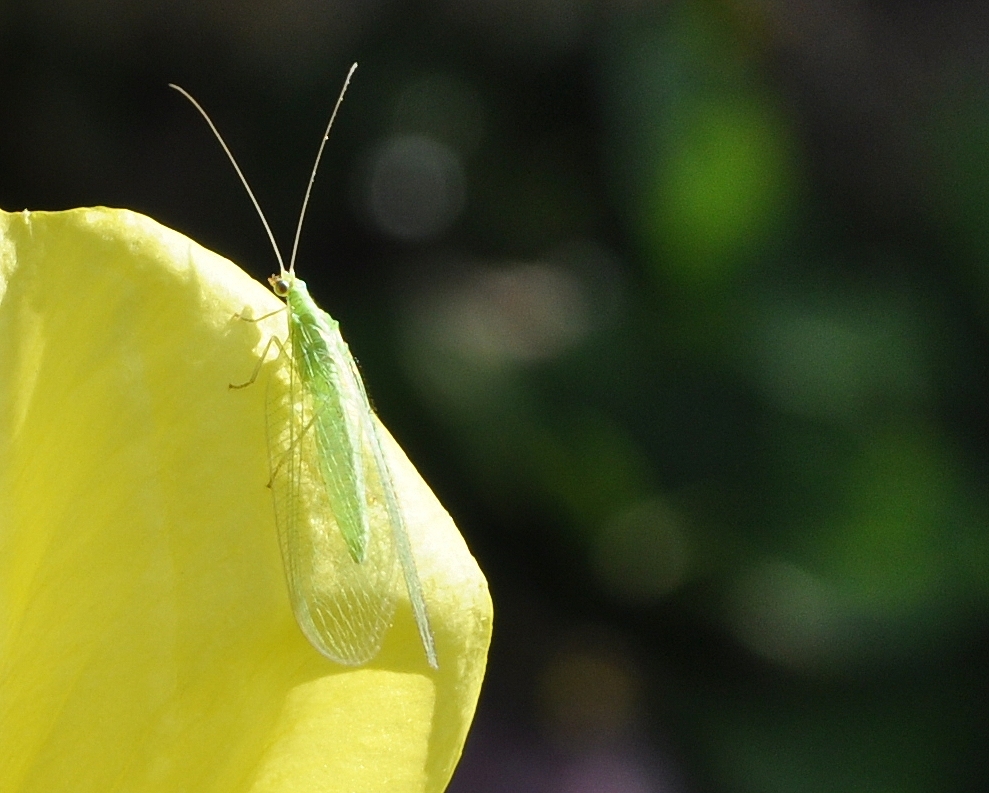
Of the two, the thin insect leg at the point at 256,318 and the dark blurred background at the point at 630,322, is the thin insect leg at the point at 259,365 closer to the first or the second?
the thin insect leg at the point at 256,318

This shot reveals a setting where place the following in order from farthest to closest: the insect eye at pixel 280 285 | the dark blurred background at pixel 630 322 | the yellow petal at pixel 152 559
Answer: the dark blurred background at pixel 630 322
the insect eye at pixel 280 285
the yellow petal at pixel 152 559

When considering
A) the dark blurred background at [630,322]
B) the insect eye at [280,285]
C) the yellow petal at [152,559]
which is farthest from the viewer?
the dark blurred background at [630,322]

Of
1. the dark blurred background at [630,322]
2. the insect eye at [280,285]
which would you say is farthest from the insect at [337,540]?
the dark blurred background at [630,322]

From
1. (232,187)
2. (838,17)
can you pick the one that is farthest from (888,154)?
(232,187)

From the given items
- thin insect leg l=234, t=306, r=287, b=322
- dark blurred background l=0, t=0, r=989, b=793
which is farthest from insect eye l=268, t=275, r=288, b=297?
dark blurred background l=0, t=0, r=989, b=793

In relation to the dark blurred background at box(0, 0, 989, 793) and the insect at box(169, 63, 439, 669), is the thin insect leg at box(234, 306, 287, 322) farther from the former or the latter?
the dark blurred background at box(0, 0, 989, 793)
